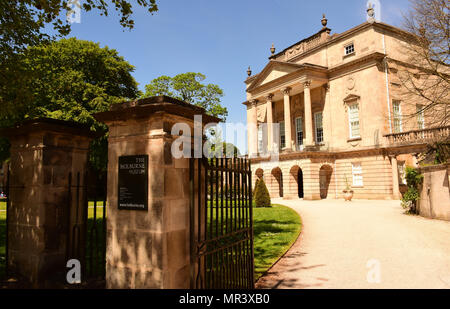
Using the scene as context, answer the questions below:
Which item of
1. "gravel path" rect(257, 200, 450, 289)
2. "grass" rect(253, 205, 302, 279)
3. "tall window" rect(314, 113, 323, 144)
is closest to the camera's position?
"gravel path" rect(257, 200, 450, 289)

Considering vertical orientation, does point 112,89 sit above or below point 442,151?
above

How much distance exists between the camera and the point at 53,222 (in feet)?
15.3

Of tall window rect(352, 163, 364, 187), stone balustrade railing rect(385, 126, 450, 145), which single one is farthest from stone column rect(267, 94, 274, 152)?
stone balustrade railing rect(385, 126, 450, 145)

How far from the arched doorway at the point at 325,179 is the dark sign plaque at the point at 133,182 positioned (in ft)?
92.6

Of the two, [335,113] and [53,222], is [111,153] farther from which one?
[335,113]

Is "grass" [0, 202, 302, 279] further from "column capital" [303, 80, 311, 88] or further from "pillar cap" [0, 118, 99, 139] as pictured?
"column capital" [303, 80, 311, 88]

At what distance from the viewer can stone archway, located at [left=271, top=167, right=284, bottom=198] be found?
109 feet

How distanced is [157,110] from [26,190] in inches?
119

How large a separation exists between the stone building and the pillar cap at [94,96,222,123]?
2266 centimetres

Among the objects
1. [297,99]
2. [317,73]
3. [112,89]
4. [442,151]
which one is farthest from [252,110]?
[442,151]

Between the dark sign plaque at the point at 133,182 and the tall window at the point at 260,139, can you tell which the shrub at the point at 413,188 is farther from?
the tall window at the point at 260,139

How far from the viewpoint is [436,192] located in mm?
12047

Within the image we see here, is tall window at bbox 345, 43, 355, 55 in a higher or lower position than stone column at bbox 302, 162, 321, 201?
higher

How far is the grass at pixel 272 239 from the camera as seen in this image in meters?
6.80
